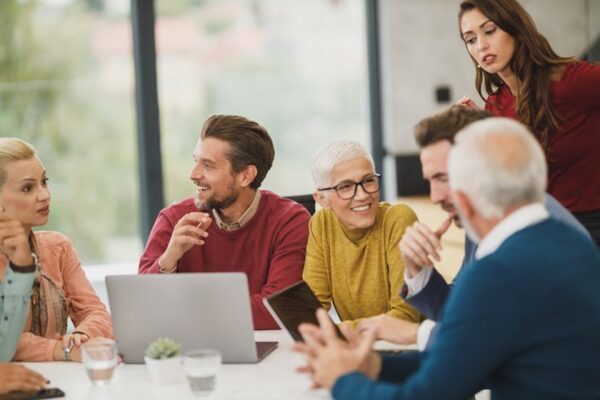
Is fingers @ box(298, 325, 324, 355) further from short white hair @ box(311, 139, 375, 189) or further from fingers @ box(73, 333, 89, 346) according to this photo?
short white hair @ box(311, 139, 375, 189)

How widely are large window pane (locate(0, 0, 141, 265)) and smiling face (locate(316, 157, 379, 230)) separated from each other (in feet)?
9.16

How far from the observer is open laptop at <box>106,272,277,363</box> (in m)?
2.14

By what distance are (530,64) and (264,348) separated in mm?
1301

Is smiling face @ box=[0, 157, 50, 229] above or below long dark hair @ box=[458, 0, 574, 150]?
below

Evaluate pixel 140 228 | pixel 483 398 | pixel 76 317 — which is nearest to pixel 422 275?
pixel 76 317

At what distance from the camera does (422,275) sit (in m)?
2.29

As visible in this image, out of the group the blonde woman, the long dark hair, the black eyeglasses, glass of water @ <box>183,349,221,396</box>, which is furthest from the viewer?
the long dark hair

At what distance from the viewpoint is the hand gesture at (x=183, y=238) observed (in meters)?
2.77

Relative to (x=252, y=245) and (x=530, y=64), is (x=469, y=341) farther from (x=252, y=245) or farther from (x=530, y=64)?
(x=530, y=64)

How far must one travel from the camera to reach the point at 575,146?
9.90ft

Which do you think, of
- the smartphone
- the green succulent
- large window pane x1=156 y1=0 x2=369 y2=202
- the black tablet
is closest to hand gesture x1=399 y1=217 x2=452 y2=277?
the black tablet

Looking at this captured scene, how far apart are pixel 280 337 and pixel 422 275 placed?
44 centimetres

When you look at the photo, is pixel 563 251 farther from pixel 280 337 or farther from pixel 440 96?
pixel 440 96

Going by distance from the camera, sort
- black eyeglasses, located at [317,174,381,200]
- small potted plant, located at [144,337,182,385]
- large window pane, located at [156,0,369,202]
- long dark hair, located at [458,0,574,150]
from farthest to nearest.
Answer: large window pane, located at [156,0,369,202] → long dark hair, located at [458,0,574,150] → black eyeglasses, located at [317,174,381,200] → small potted plant, located at [144,337,182,385]
